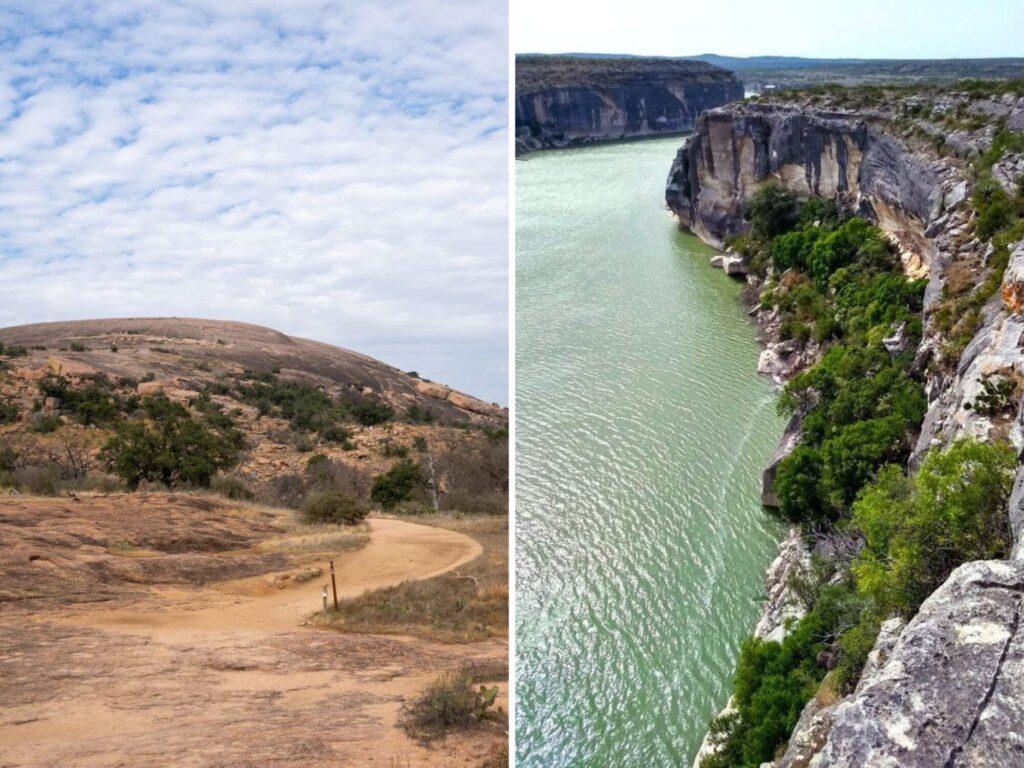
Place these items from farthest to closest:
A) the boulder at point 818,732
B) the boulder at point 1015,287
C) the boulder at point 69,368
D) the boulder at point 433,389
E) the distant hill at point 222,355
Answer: the boulder at point 433,389 < the distant hill at point 222,355 < the boulder at point 69,368 < the boulder at point 1015,287 < the boulder at point 818,732

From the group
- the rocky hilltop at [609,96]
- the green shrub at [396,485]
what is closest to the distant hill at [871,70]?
the rocky hilltop at [609,96]

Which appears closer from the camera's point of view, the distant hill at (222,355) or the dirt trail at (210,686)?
the dirt trail at (210,686)

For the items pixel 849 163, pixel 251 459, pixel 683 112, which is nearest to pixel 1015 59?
pixel 683 112

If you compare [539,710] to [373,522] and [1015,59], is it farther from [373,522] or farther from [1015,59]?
[1015,59]

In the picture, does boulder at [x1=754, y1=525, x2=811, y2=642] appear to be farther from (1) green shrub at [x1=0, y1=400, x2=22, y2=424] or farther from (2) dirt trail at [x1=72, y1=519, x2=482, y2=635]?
(1) green shrub at [x1=0, y1=400, x2=22, y2=424]

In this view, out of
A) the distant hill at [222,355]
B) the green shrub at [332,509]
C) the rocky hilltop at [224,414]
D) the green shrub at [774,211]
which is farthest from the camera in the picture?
the green shrub at [774,211]

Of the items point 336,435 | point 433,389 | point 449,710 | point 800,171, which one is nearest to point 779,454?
point 449,710

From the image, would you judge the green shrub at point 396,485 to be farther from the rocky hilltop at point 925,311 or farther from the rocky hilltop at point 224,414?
the rocky hilltop at point 925,311
